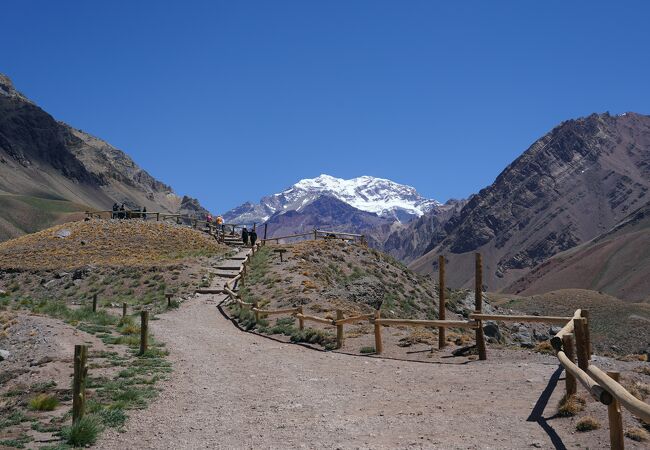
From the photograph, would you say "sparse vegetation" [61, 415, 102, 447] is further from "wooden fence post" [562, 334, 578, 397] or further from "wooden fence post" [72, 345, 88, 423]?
"wooden fence post" [562, 334, 578, 397]

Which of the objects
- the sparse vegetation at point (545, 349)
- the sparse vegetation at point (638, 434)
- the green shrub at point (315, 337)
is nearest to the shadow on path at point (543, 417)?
the sparse vegetation at point (638, 434)

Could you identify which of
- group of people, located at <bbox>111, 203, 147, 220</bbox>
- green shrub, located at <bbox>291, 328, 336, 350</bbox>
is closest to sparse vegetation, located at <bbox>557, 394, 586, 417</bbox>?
green shrub, located at <bbox>291, 328, 336, 350</bbox>

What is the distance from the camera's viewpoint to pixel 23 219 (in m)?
166

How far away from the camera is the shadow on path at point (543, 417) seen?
33.8ft

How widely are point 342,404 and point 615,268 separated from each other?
16661cm

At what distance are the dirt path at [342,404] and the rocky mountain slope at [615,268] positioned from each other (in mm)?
120134

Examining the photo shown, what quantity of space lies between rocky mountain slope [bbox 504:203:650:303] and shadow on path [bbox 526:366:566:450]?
121616 millimetres

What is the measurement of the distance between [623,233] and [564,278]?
2828 centimetres

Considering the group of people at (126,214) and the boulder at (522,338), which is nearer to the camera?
the boulder at (522,338)

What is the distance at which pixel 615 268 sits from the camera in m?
162

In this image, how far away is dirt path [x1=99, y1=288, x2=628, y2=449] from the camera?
11312 millimetres

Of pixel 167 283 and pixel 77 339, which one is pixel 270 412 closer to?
pixel 77 339

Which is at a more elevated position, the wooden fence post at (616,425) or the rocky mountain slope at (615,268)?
the rocky mountain slope at (615,268)

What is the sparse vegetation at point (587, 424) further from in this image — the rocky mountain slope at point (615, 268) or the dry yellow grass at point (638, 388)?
the rocky mountain slope at point (615, 268)
